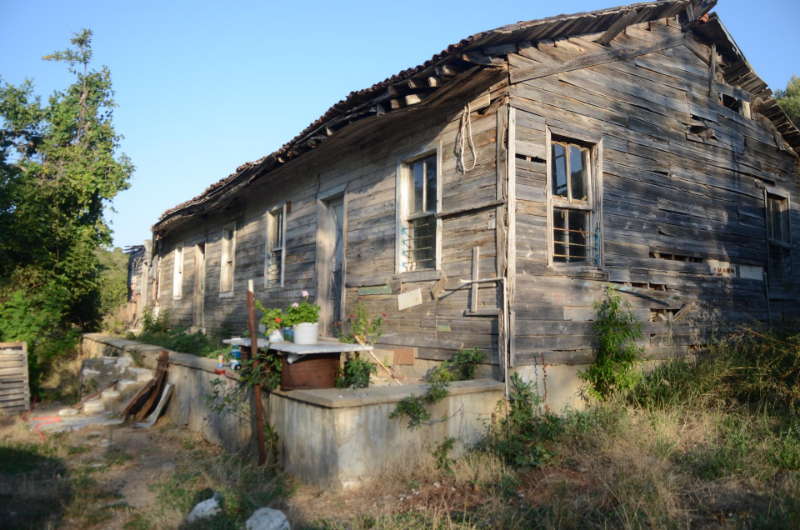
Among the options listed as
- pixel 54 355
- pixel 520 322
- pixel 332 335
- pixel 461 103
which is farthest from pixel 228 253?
pixel 520 322

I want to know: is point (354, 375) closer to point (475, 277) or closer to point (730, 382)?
point (475, 277)

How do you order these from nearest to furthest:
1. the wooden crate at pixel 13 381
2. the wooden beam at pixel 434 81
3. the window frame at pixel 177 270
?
the wooden beam at pixel 434 81 → the wooden crate at pixel 13 381 → the window frame at pixel 177 270

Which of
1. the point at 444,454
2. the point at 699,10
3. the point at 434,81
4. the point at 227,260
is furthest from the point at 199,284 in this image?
the point at 699,10

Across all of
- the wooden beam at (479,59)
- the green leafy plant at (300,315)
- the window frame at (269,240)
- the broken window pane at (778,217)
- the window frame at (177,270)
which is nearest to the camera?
the green leafy plant at (300,315)

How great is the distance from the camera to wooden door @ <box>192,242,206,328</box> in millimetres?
14482

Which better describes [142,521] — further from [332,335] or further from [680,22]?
[680,22]

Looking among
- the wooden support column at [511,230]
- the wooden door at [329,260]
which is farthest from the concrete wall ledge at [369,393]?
the wooden door at [329,260]

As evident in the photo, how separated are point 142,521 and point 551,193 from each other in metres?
5.36

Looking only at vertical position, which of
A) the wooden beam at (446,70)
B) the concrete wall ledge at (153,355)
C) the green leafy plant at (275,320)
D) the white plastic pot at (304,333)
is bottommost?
the concrete wall ledge at (153,355)

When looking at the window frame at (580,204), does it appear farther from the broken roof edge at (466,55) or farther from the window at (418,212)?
the window at (418,212)

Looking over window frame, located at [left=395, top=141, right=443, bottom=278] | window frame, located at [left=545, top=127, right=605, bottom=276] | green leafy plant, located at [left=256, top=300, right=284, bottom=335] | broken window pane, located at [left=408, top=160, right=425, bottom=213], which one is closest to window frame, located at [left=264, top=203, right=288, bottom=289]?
window frame, located at [left=395, top=141, right=443, bottom=278]

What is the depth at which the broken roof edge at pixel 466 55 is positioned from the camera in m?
6.00

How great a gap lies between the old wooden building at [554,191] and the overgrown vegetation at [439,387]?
9.5 inches

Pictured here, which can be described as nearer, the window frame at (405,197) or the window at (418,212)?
the window frame at (405,197)
